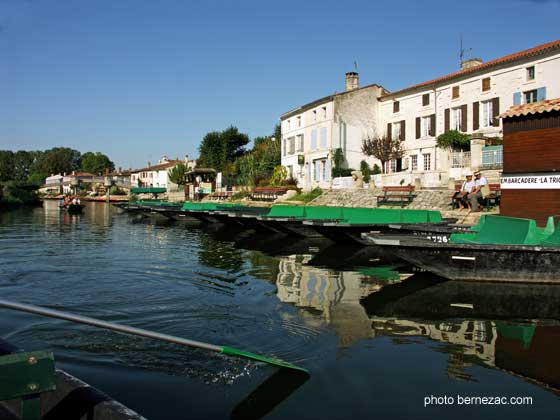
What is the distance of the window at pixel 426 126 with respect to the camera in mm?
36334

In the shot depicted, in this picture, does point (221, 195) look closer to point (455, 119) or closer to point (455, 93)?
point (455, 119)

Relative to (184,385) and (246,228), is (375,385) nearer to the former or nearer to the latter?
(184,385)

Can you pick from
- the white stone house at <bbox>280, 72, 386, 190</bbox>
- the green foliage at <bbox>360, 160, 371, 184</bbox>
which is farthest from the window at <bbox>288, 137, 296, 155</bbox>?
the green foliage at <bbox>360, 160, 371, 184</bbox>

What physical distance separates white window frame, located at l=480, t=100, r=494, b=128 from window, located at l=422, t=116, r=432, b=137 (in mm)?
4757

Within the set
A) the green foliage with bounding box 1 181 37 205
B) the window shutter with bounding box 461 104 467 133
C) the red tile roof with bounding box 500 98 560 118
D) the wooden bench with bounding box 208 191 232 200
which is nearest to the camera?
the red tile roof with bounding box 500 98 560 118

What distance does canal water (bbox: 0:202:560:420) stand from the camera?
14.8ft

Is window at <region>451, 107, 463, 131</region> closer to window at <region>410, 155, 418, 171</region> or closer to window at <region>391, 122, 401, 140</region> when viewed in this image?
window at <region>410, 155, 418, 171</region>

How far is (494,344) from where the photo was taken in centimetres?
607

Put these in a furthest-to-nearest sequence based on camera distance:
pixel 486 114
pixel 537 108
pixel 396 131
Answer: pixel 396 131
pixel 486 114
pixel 537 108

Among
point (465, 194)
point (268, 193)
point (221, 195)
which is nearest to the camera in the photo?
point (465, 194)

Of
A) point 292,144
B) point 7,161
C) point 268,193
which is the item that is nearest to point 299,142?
point 292,144

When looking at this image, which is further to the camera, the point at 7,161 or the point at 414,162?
the point at 7,161

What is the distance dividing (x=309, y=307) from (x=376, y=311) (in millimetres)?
1134

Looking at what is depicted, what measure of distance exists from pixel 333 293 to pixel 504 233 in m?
3.96
